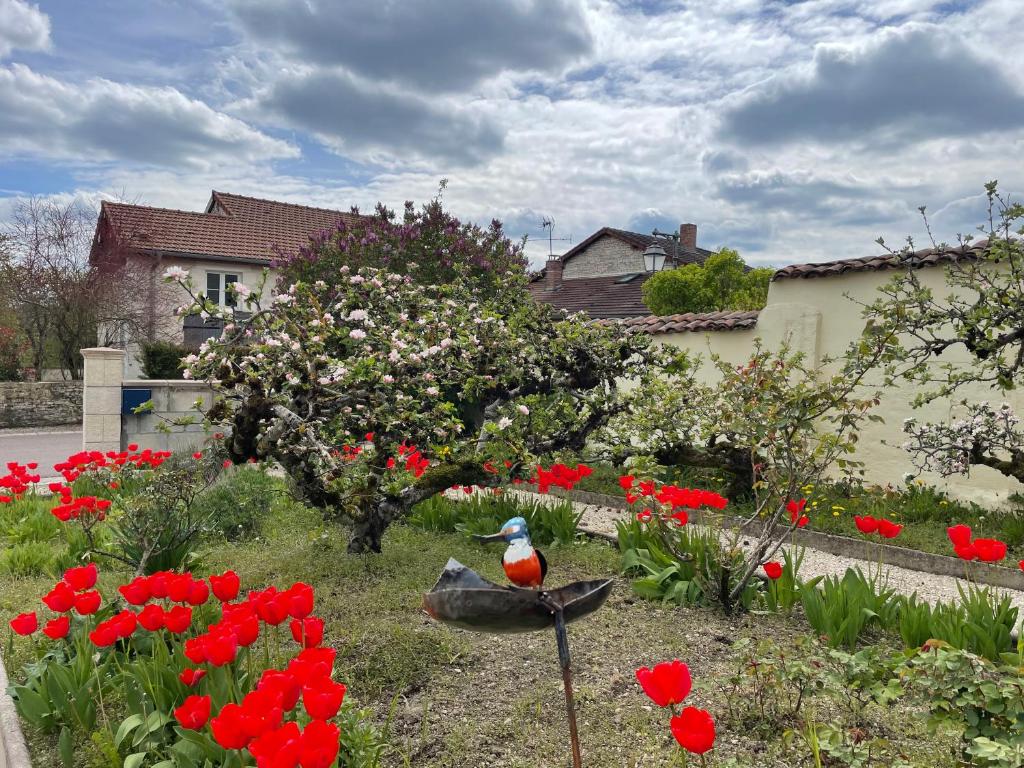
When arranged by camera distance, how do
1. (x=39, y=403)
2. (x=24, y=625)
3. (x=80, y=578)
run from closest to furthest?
(x=24, y=625), (x=80, y=578), (x=39, y=403)

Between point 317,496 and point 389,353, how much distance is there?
60.0 inches

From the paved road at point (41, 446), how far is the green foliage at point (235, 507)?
20.0 ft

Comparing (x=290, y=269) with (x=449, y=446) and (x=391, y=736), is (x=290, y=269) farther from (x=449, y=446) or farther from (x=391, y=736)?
(x=391, y=736)

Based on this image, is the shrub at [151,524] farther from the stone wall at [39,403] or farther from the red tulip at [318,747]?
the stone wall at [39,403]

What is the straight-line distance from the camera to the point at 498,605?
1.94m

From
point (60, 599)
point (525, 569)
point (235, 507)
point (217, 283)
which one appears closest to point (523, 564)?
point (525, 569)

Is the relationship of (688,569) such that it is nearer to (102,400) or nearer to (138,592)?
(138,592)

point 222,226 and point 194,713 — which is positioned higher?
point 222,226

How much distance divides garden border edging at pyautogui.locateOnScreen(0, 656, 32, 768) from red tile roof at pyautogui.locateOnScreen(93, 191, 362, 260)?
65.9 feet

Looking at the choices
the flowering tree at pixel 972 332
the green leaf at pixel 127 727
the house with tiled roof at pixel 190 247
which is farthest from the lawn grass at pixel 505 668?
the house with tiled roof at pixel 190 247

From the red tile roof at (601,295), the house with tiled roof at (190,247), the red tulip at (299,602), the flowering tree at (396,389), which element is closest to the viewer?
the red tulip at (299,602)

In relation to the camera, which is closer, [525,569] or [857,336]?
[525,569]

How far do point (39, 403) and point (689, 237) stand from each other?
957 inches

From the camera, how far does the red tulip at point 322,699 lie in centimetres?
183
